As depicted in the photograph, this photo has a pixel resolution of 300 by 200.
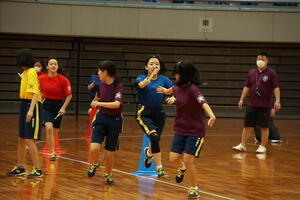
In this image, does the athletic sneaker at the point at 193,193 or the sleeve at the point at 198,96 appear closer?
the sleeve at the point at 198,96

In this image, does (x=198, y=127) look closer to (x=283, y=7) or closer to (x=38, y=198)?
(x=38, y=198)

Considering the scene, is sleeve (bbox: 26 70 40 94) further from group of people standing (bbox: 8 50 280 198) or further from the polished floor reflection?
the polished floor reflection

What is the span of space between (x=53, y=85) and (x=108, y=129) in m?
2.51

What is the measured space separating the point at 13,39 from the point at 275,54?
333 inches

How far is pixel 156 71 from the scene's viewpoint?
802 cm

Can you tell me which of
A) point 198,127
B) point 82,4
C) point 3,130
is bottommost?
point 3,130

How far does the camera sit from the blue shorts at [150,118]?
805 centimetres

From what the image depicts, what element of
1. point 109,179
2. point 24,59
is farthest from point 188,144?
point 24,59

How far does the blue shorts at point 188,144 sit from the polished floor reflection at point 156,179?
52 cm

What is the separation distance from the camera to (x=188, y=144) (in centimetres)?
678

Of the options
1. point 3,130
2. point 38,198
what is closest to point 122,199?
point 38,198

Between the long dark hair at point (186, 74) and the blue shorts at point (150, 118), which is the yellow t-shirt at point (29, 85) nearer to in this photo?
the blue shorts at point (150, 118)

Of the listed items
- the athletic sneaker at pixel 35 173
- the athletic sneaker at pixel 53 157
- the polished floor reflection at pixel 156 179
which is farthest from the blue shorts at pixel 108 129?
the athletic sneaker at pixel 53 157

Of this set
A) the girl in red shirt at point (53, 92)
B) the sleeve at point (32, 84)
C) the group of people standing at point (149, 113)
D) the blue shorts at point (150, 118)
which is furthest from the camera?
the girl in red shirt at point (53, 92)
